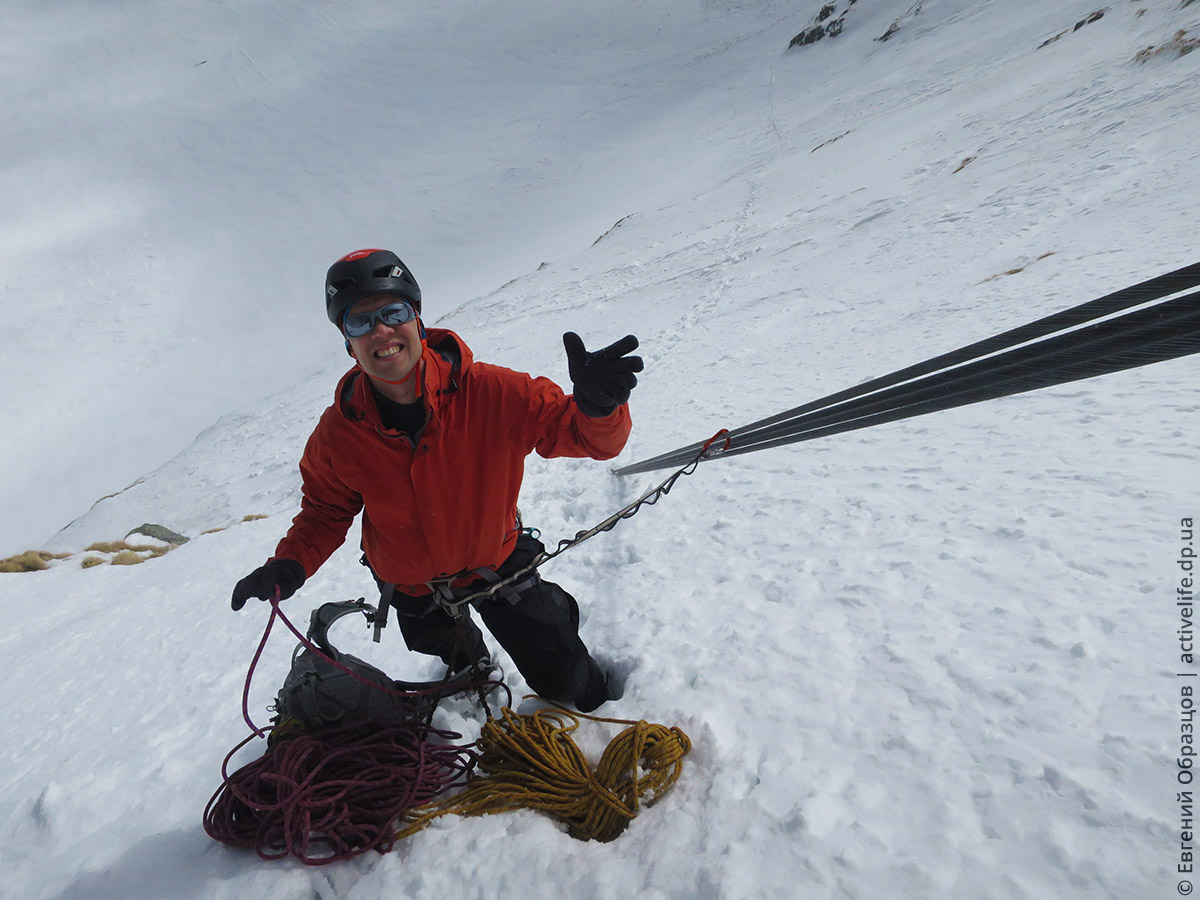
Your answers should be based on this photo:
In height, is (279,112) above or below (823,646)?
above

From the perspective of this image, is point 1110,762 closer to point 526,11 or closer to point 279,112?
point 279,112

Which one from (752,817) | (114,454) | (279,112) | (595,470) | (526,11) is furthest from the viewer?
(526,11)

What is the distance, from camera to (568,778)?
199 centimetres

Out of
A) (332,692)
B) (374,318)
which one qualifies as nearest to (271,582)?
(332,692)

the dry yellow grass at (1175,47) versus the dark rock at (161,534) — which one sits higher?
the dark rock at (161,534)

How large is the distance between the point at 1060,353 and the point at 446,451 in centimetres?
160

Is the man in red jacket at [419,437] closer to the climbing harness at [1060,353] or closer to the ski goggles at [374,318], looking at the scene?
the ski goggles at [374,318]

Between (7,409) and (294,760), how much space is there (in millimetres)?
40573

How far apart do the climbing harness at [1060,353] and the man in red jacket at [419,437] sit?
669 mm

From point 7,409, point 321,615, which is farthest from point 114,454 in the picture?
point 321,615

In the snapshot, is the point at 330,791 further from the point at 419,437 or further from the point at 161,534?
the point at 161,534

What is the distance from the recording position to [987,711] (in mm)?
1803

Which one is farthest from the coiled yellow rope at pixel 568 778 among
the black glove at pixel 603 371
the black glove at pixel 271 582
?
the black glove at pixel 603 371

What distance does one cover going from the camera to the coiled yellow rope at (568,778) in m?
1.88
